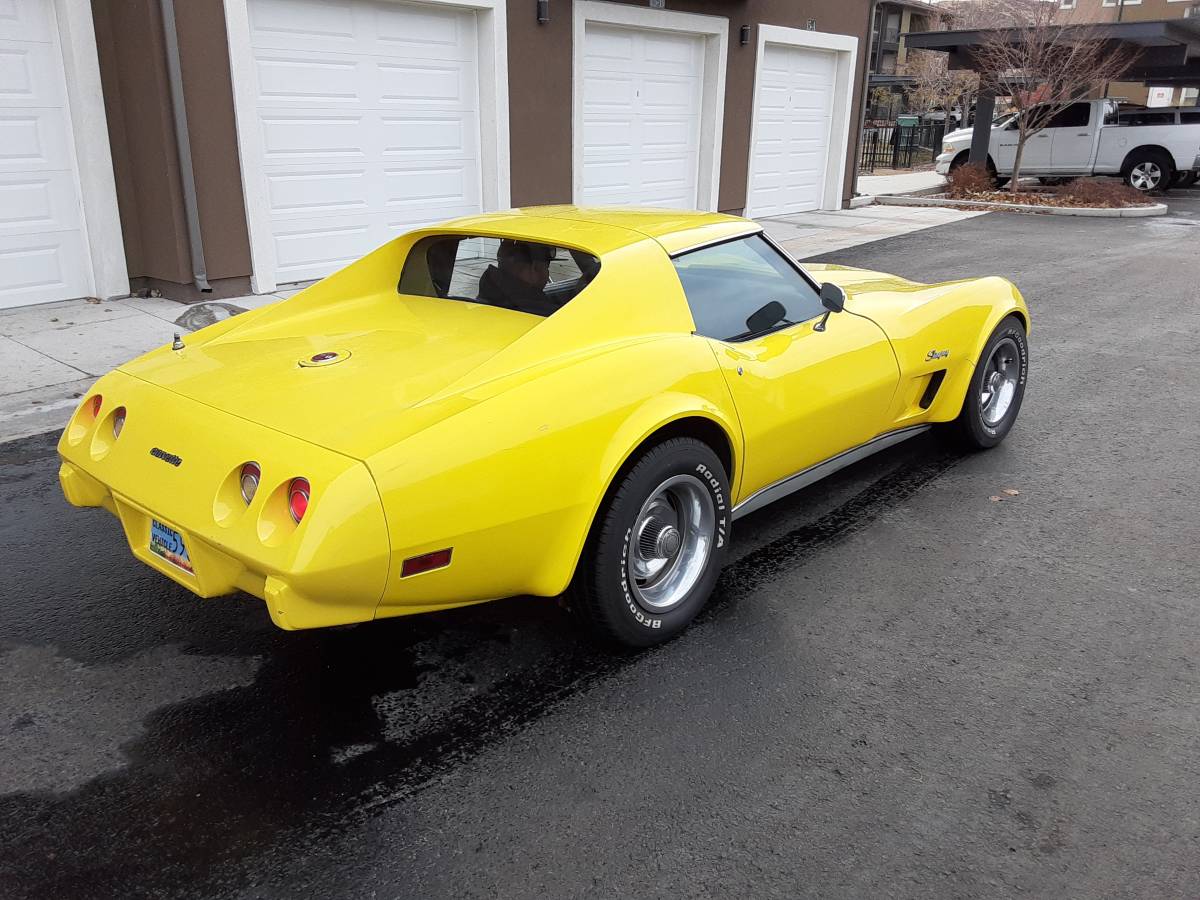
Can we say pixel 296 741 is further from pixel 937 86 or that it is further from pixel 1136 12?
pixel 1136 12

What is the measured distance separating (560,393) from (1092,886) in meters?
1.92

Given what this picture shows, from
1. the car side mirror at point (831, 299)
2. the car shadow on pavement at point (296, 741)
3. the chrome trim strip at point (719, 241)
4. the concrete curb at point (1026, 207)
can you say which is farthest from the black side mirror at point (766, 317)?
the concrete curb at point (1026, 207)

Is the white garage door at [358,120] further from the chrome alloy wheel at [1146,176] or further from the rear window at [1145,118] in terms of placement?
the rear window at [1145,118]

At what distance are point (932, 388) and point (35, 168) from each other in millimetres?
7304

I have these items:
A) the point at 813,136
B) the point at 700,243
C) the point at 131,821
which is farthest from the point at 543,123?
the point at 131,821

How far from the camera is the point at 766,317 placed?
392 centimetres

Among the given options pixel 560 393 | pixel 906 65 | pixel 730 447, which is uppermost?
pixel 906 65

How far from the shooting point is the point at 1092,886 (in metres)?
2.37

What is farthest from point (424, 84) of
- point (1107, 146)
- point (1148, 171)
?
point (1148, 171)

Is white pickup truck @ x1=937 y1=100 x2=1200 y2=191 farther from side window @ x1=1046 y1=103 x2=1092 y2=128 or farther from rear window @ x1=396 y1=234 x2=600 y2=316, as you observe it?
rear window @ x1=396 y1=234 x2=600 y2=316

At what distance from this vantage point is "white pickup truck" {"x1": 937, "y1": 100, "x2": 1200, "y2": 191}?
65.1ft

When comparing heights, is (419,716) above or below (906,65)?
below

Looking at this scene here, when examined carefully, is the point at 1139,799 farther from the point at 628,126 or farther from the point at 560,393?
the point at 628,126

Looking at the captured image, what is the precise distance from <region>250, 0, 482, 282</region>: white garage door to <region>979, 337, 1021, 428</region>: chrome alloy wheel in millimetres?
6588
